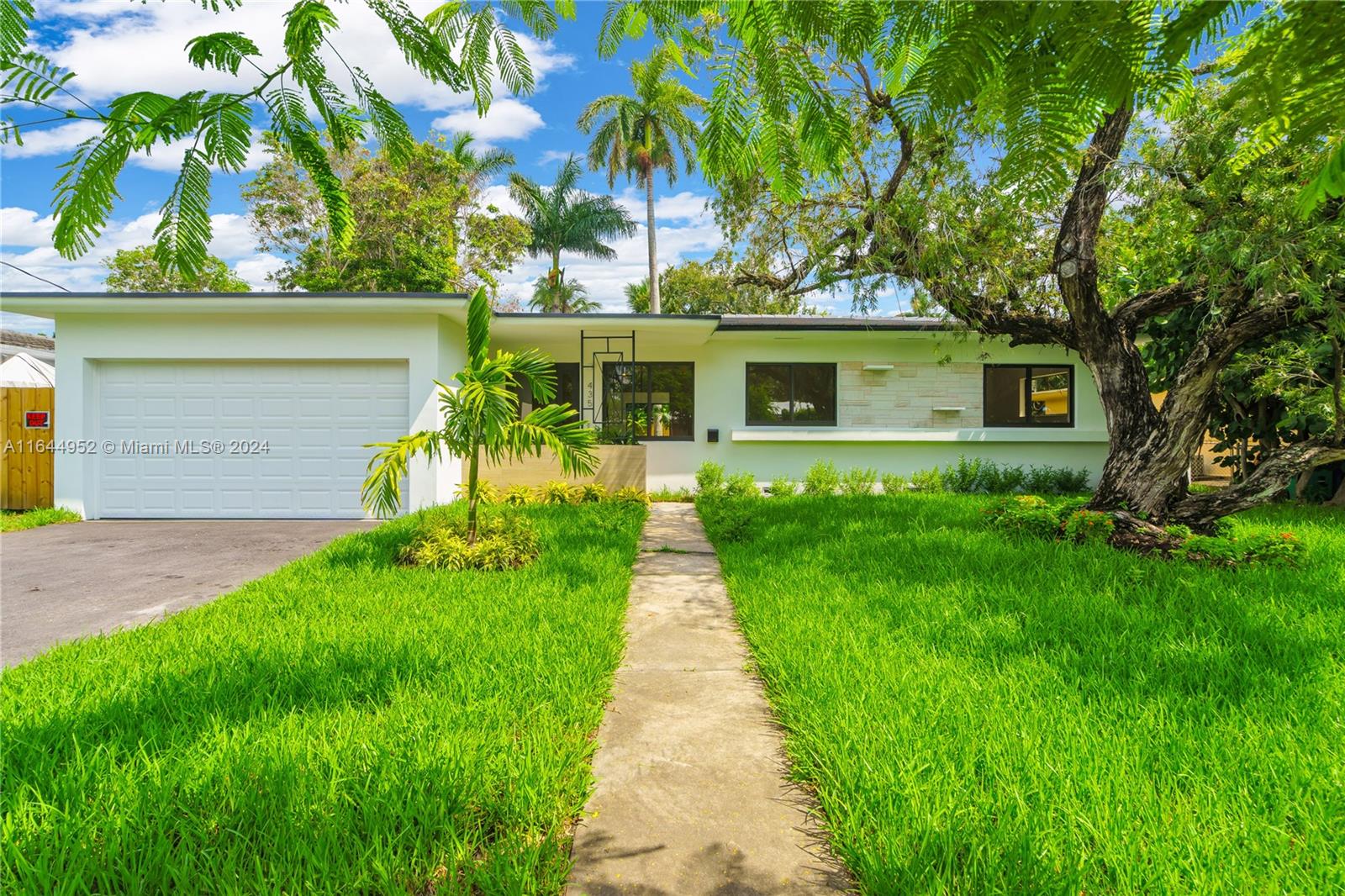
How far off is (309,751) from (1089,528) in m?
6.79

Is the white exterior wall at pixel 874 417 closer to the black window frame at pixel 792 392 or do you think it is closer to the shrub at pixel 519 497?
the black window frame at pixel 792 392

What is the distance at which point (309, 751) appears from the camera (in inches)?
92.3

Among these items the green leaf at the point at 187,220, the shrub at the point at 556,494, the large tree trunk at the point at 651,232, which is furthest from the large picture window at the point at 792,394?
the green leaf at the point at 187,220

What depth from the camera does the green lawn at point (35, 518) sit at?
8391mm

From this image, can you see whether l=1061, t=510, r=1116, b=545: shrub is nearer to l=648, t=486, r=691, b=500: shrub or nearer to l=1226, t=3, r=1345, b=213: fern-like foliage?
l=1226, t=3, r=1345, b=213: fern-like foliage

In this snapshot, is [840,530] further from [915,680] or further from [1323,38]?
[1323,38]

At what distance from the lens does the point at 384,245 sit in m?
20.4

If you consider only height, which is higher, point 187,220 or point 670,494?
point 187,220

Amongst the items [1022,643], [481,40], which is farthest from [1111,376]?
[481,40]

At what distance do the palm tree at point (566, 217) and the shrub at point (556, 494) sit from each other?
16588mm

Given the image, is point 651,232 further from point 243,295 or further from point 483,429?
point 483,429

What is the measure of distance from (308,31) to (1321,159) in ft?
6.49

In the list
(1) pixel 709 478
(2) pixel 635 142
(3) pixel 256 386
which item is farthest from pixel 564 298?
(3) pixel 256 386

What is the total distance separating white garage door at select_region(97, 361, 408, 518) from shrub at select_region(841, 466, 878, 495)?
774cm
